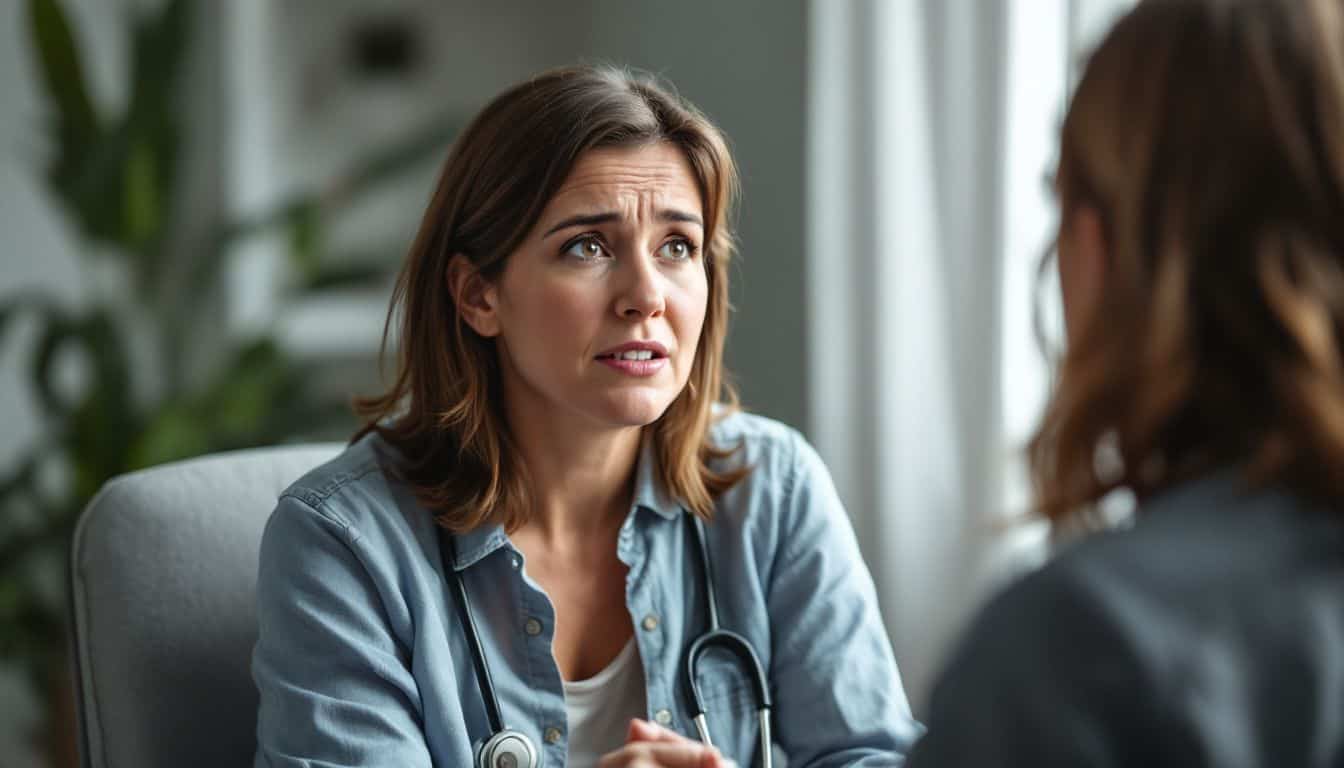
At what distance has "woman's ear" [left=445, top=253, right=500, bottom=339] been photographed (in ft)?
4.76

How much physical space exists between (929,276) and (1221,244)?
61.6 inches

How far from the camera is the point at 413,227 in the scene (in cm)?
389

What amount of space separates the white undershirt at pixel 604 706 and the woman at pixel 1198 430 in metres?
0.66

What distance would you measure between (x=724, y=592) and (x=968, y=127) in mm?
1045

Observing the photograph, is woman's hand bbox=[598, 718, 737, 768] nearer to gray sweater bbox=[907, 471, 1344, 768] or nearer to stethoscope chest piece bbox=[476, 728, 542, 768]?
stethoscope chest piece bbox=[476, 728, 542, 768]

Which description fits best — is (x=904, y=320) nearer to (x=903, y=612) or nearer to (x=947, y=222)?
(x=947, y=222)

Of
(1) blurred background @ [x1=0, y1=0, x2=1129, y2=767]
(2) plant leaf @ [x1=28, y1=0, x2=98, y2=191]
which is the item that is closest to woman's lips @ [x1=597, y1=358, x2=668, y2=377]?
(1) blurred background @ [x1=0, y1=0, x2=1129, y2=767]

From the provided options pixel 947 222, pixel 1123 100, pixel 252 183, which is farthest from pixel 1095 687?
pixel 252 183

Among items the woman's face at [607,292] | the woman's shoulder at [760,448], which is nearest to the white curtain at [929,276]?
the woman's shoulder at [760,448]

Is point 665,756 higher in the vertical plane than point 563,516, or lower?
lower

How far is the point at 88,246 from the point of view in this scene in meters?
2.94

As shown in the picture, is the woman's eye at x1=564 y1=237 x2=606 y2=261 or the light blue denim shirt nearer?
the light blue denim shirt

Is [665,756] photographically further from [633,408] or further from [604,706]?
[633,408]

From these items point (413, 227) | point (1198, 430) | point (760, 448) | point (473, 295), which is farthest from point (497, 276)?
point (413, 227)
